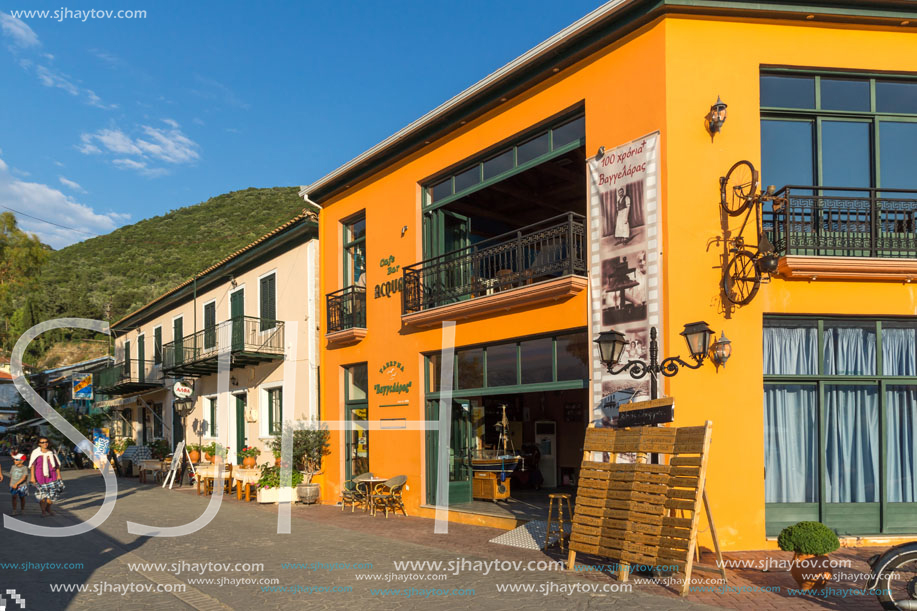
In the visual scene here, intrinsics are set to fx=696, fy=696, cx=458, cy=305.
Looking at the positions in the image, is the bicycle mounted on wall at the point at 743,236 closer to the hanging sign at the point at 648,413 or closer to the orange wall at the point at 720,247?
the orange wall at the point at 720,247

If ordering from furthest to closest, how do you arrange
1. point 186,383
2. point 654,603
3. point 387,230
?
point 186,383
point 387,230
point 654,603

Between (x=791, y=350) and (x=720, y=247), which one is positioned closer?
(x=720, y=247)

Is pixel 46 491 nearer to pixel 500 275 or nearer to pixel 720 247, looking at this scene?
pixel 500 275

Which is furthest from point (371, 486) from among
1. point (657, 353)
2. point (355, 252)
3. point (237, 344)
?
point (657, 353)

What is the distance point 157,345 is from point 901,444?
2634cm

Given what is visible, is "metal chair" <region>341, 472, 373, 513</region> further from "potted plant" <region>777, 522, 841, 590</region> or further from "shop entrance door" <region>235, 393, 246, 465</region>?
"potted plant" <region>777, 522, 841, 590</region>

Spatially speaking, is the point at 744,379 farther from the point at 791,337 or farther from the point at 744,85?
the point at 744,85

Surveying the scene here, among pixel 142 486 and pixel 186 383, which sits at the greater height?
pixel 186 383

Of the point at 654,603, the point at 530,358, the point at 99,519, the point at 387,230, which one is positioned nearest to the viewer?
the point at 654,603

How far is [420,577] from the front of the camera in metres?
8.05

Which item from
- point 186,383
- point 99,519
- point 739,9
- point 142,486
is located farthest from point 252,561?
point 186,383

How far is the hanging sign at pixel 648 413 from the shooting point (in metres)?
7.75

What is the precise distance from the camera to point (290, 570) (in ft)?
28.1

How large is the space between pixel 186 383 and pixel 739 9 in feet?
66.4
